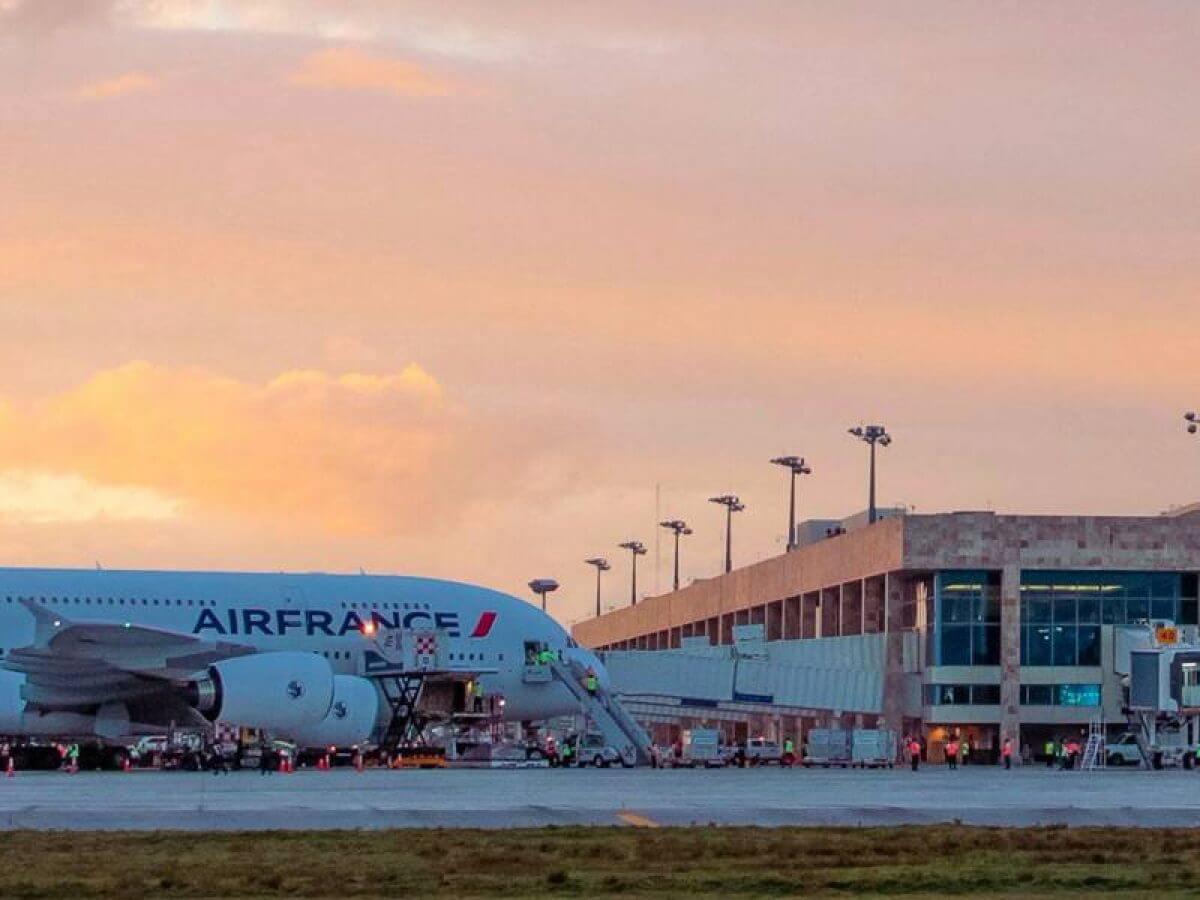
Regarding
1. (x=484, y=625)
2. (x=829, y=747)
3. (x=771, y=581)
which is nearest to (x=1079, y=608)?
(x=829, y=747)

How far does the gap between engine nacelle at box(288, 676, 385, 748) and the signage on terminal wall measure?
27409 mm

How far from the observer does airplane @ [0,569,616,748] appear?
6319 cm

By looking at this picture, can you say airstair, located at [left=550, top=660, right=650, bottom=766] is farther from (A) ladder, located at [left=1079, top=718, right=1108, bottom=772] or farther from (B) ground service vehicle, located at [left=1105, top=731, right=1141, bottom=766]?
(B) ground service vehicle, located at [left=1105, top=731, right=1141, bottom=766]

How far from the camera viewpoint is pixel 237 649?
65812 mm

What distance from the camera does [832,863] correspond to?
93.7 ft

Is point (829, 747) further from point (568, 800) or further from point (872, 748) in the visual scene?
point (568, 800)

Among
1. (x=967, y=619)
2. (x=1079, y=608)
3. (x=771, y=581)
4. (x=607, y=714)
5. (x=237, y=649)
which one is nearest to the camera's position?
(x=237, y=649)

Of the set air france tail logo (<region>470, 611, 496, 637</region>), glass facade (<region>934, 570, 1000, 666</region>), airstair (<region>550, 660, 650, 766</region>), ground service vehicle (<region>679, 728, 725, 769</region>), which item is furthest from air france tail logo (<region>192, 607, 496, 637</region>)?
glass facade (<region>934, 570, 1000, 666</region>)

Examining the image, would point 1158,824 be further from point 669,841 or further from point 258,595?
point 258,595

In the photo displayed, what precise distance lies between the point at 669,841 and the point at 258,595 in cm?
3966

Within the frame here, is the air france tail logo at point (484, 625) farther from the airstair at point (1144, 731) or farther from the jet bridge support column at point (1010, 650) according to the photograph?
the jet bridge support column at point (1010, 650)

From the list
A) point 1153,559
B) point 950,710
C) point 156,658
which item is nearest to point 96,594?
point 156,658

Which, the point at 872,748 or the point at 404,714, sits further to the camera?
the point at 872,748

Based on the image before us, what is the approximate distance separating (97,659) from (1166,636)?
34.3 metres
